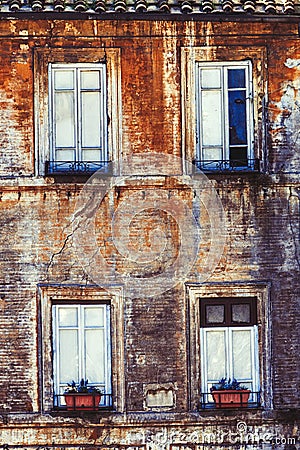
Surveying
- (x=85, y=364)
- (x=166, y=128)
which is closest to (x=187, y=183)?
(x=166, y=128)

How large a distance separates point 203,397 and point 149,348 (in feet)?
3.63

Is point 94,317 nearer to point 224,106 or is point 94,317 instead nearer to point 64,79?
point 64,79

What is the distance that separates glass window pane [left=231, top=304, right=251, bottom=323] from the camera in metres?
12.7

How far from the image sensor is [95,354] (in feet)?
41.2

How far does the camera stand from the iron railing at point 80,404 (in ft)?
40.4

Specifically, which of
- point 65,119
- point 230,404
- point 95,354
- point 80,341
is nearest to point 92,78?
point 65,119

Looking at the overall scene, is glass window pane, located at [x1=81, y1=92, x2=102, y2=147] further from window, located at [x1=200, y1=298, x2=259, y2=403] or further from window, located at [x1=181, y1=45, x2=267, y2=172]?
window, located at [x1=200, y1=298, x2=259, y2=403]

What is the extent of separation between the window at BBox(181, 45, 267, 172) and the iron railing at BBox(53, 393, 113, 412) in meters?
3.79

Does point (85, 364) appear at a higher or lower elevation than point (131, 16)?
lower

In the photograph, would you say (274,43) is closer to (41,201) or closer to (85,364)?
(41,201)

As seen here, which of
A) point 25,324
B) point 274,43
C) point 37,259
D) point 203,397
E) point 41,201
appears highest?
point 274,43

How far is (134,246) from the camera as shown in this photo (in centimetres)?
1256

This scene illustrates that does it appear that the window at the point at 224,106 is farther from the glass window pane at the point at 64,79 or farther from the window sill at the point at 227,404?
the window sill at the point at 227,404

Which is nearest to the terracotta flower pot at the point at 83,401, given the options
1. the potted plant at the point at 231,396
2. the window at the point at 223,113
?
the potted plant at the point at 231,396
